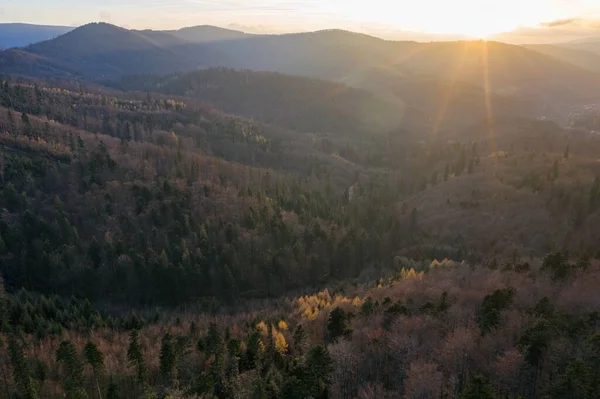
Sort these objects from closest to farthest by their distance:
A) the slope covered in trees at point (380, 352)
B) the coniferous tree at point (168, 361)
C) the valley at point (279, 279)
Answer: the slope covered in trees at point (380, 352) → the valley at point (279, 279) → the coniferous tree at point (168, 361)

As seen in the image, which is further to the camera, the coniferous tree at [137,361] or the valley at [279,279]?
the coniferous tree at [137,361]

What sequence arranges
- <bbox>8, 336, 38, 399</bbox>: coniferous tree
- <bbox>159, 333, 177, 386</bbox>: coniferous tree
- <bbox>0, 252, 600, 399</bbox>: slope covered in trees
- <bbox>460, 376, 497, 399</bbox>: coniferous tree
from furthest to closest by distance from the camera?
<bbox>159, 333, 177, 386</bbox>: coniferous tree
<bbox>8, 336, 38, 399</bbox>: coniferous tree
<bbox>0, 252, 600, 399</bbox>: slope covered in trees
<bbox>460, 376, 497, 399</bbox>: coniferous tree

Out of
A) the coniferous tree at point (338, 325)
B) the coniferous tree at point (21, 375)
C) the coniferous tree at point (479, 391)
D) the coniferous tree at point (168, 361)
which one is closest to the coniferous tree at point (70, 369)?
the coniferous tree at point (21, 375)

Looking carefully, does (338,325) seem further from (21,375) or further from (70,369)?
(21,375)

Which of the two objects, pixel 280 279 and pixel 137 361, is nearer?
pixel 137 361

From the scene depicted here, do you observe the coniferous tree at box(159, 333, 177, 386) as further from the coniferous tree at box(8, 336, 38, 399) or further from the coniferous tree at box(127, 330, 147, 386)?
the coniferous tree at box(8, 336, 38, 399)

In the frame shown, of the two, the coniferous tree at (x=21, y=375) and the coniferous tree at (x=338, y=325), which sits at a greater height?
the coniferous tree at (x=21, y=375)

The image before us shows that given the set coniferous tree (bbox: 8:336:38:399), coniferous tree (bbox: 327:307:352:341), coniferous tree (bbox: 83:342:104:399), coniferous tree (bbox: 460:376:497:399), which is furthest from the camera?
coniferous tree (bbox: 327:307:352:341)

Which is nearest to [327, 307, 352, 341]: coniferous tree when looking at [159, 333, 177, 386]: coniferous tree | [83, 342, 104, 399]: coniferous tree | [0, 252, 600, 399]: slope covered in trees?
[0, 252, 600, 399]: slope covered in trees

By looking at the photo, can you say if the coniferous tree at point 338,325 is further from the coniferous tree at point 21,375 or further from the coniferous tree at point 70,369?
the coniferous tree at point 21,375

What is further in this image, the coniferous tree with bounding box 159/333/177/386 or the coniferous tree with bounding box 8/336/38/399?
the coniferous tree with bounding box 159/333/177/386

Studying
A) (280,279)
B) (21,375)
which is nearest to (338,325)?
(21,375)

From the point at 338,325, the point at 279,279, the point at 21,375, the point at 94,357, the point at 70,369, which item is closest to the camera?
the point at 21,375

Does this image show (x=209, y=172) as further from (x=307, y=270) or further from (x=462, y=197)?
(x=462, y=197)
